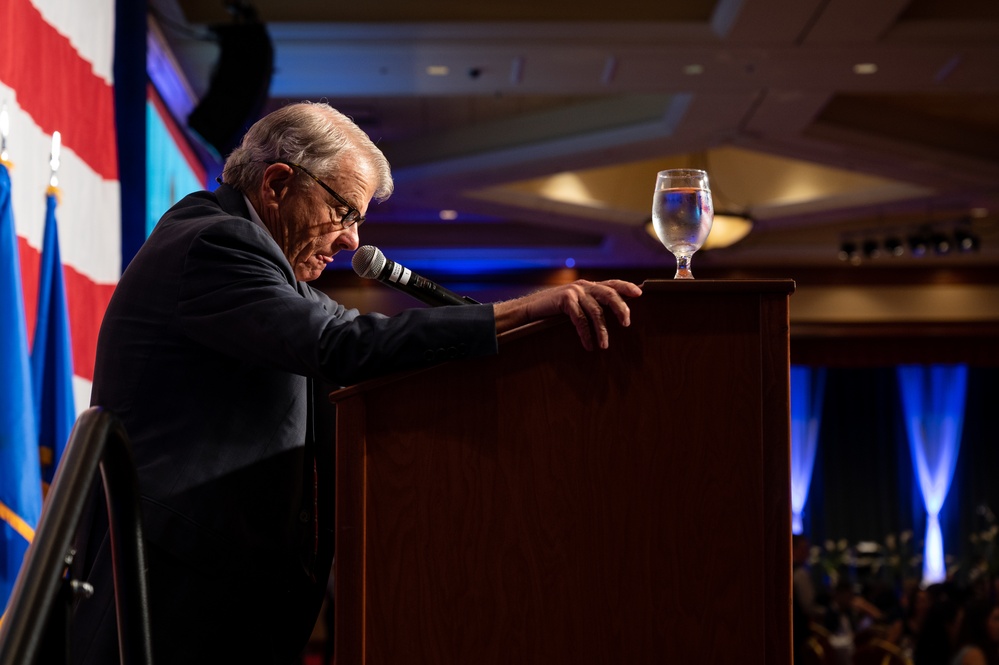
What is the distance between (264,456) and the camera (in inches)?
70.8

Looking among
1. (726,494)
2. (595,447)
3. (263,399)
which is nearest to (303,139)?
(263,399)

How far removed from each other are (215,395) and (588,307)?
66 cm

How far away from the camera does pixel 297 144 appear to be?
2025 millimetres

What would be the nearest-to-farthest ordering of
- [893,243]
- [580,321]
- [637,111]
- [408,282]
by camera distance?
[580,321] → [408,282] → [637,111] → [893,243]

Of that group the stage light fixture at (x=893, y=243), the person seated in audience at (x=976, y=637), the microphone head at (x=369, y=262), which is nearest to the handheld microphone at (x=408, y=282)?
Result: the microphone head at (x=369, y=262)

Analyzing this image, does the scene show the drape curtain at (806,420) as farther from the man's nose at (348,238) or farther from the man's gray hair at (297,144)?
the man's gray hair at (297,144)

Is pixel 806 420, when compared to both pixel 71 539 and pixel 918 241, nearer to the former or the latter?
pixel 918 241

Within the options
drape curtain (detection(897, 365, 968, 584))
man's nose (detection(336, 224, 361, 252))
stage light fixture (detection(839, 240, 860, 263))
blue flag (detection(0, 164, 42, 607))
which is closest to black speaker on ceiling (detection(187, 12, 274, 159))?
blue flag (detection(0, 164, 42, 607))

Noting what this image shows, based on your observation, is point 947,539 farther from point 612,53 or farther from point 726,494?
point 726,494

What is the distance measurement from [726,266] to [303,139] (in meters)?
9.83

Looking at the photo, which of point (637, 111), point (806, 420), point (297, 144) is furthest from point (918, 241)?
point (297, 144)

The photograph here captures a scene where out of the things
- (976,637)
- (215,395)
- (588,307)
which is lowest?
(976,637)

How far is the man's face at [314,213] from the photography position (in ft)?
6.72

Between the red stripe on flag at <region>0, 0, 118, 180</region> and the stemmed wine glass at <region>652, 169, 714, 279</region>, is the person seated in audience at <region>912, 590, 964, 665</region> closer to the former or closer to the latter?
the red stripe on flag at <region>0, 0, 118, 180</region>
